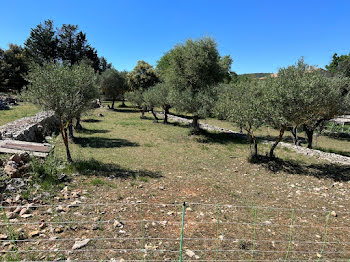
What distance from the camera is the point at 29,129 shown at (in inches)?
623

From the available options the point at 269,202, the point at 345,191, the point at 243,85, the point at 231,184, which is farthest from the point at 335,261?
the point at 243,85

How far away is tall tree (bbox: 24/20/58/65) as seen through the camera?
159ft

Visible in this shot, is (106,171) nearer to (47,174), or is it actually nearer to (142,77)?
(47,174)

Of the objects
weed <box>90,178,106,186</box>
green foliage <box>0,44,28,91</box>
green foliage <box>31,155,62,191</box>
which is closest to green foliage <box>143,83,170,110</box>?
weed <box>90,178,106,186</box>

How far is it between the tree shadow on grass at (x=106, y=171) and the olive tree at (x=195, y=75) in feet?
37.7

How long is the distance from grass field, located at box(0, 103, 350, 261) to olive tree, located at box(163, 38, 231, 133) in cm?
636

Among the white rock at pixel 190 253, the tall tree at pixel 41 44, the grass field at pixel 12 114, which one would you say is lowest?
the white rock at pixel 190 253

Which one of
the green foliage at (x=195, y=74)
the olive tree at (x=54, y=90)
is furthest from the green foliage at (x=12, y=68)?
the olive tree at (x=54, y=90)

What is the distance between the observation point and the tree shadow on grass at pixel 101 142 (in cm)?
1738

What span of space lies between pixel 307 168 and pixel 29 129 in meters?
21.0

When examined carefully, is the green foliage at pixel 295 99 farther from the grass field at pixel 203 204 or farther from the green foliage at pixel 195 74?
the green foliage at pixel 195 74

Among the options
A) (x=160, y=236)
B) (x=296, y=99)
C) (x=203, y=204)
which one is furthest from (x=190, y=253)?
(x=296, y=99)

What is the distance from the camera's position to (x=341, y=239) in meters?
6.41

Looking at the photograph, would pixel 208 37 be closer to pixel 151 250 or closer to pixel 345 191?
pixel 345 191
